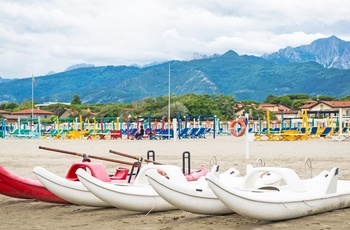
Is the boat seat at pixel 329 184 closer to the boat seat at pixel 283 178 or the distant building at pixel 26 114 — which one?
the boat seat at pixel 283 178

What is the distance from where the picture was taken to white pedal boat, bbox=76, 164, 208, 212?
860cm

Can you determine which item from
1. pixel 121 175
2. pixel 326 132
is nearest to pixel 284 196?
pixel 121 175

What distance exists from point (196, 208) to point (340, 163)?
10.9 metres

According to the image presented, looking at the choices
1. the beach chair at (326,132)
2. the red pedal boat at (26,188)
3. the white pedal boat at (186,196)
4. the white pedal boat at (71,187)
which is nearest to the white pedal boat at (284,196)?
the white pedal boat at (186,196)

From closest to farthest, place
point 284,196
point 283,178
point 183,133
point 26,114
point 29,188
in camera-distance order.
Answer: point 284,196
point 283,178
point 29,188
point 183,133
point 26,114

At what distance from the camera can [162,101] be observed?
103812mm

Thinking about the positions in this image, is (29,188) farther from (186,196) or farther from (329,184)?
(329,184)

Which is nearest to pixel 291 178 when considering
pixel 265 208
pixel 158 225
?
pixel 265 208

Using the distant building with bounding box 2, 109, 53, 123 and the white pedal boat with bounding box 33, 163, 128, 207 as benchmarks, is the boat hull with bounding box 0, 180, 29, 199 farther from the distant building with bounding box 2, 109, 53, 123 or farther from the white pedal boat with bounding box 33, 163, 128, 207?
the distant building with bounding box 2, 109, 53, 123

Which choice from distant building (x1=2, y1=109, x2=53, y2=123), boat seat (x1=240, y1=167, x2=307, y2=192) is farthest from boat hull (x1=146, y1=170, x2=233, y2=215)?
distant building (x1=2, y1=109, x2=53, y2=123)

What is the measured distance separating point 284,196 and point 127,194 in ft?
7.69

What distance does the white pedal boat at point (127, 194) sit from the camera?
28.2 feet

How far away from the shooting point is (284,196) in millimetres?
8000

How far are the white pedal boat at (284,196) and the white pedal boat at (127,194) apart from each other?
4.24 feet
